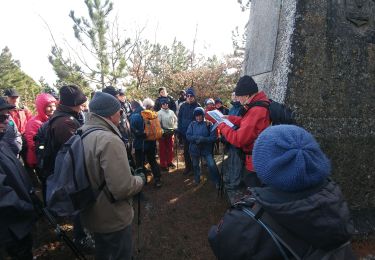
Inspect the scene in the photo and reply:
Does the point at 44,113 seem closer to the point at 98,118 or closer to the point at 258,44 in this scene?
the point at 98,118

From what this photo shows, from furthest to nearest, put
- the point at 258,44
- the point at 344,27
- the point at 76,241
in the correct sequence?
1. the point at 258,44
2. the point at 76,241
3. the point at 344,27

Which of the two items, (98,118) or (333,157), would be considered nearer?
(98,118)

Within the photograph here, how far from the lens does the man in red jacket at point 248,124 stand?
297 centimetres

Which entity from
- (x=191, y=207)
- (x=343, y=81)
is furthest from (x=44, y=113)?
(x=343, y=81)

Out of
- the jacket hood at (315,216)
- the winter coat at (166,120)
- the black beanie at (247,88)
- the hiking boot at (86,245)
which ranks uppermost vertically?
the black beanie at (247,88)

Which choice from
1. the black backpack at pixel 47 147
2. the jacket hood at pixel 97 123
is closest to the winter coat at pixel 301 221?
the jacket hood at pixel 97 123

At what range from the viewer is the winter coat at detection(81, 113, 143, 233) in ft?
7.48

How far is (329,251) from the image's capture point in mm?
1095

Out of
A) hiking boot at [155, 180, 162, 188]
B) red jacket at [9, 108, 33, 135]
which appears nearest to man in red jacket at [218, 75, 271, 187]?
hiking boot at [155, 180, 162, 188]

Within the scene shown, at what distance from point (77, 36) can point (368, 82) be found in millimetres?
15571

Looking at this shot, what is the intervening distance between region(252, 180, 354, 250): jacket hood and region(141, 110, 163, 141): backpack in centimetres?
490

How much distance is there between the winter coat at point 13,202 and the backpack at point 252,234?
68.9 inches

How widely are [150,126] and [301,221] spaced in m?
5.04

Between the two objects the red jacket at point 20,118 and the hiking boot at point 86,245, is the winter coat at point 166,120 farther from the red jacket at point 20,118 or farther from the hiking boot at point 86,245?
the hiking boot at point 86,245
